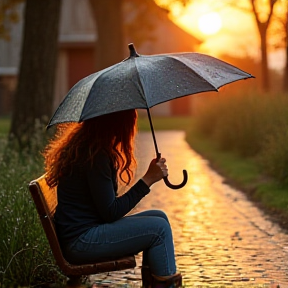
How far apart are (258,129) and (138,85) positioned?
12.6m

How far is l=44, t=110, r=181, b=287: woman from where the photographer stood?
5.34m

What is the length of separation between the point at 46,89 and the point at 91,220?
35.4ft

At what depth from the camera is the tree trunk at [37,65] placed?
52.2 ft


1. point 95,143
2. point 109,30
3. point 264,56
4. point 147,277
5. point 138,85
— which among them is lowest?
point 264,56

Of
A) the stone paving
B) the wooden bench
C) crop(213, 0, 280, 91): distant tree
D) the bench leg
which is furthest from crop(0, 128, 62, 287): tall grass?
crop(213, 0, 280, 91): distant tree

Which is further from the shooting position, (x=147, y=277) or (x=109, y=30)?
(x=109, y=30)

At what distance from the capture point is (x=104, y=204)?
5316 mm

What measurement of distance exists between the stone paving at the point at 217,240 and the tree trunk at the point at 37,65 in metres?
2.23

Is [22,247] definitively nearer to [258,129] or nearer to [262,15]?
[258,129]

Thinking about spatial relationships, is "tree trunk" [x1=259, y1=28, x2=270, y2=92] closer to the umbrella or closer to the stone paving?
the stone paving

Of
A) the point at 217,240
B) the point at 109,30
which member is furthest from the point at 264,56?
the point at 217,240

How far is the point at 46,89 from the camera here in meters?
16.0

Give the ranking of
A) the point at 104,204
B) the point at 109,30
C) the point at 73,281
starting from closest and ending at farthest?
the point at 104,204, the point at 73,281, the point at 109,30

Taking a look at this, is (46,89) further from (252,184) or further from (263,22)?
(263,22)
